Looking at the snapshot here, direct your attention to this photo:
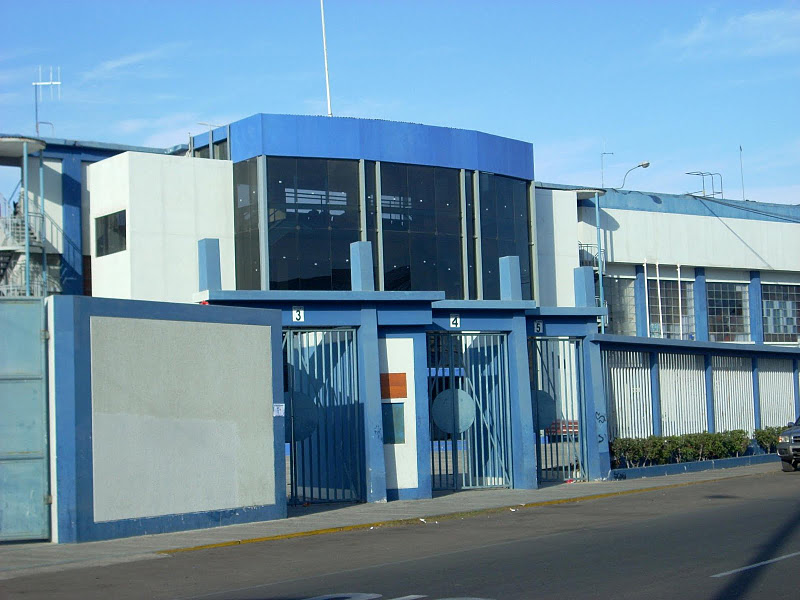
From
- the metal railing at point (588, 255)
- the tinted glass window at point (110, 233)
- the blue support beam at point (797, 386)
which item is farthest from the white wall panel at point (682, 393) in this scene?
the tinted glass window at point (110, 233)

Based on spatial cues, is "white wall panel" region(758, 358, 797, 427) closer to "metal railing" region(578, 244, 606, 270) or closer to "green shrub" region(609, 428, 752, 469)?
"green shrub" region(609, 428, 752, 469)

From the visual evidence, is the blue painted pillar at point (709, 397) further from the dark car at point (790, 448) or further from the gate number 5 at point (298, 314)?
the gate number 5 at point (298, 314)

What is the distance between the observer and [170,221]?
124 ft

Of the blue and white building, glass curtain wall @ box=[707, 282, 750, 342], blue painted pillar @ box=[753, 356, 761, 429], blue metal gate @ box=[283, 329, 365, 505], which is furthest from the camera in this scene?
glass curtain wall @ box=[707, 282, 750, 342]

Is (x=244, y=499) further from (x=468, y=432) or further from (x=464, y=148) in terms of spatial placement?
(x=464, y=148)

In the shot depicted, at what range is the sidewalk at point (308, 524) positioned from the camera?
13.0 m

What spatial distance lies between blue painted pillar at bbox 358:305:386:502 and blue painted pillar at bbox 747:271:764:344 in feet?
127

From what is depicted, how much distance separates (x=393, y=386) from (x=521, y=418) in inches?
126

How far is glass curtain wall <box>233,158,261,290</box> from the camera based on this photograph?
37.8 meters

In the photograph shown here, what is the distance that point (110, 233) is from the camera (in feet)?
125

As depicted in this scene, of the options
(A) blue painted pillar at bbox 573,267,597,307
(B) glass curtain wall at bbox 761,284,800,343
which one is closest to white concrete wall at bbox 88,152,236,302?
(A) blue painted pillar at bbox 573,267,597,307

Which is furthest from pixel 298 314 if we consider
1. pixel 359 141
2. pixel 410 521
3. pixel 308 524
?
pixel 359 141

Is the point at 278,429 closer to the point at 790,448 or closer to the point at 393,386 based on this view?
A: the point at 393,386

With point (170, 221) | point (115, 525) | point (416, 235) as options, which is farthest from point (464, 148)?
point (115, 525)
